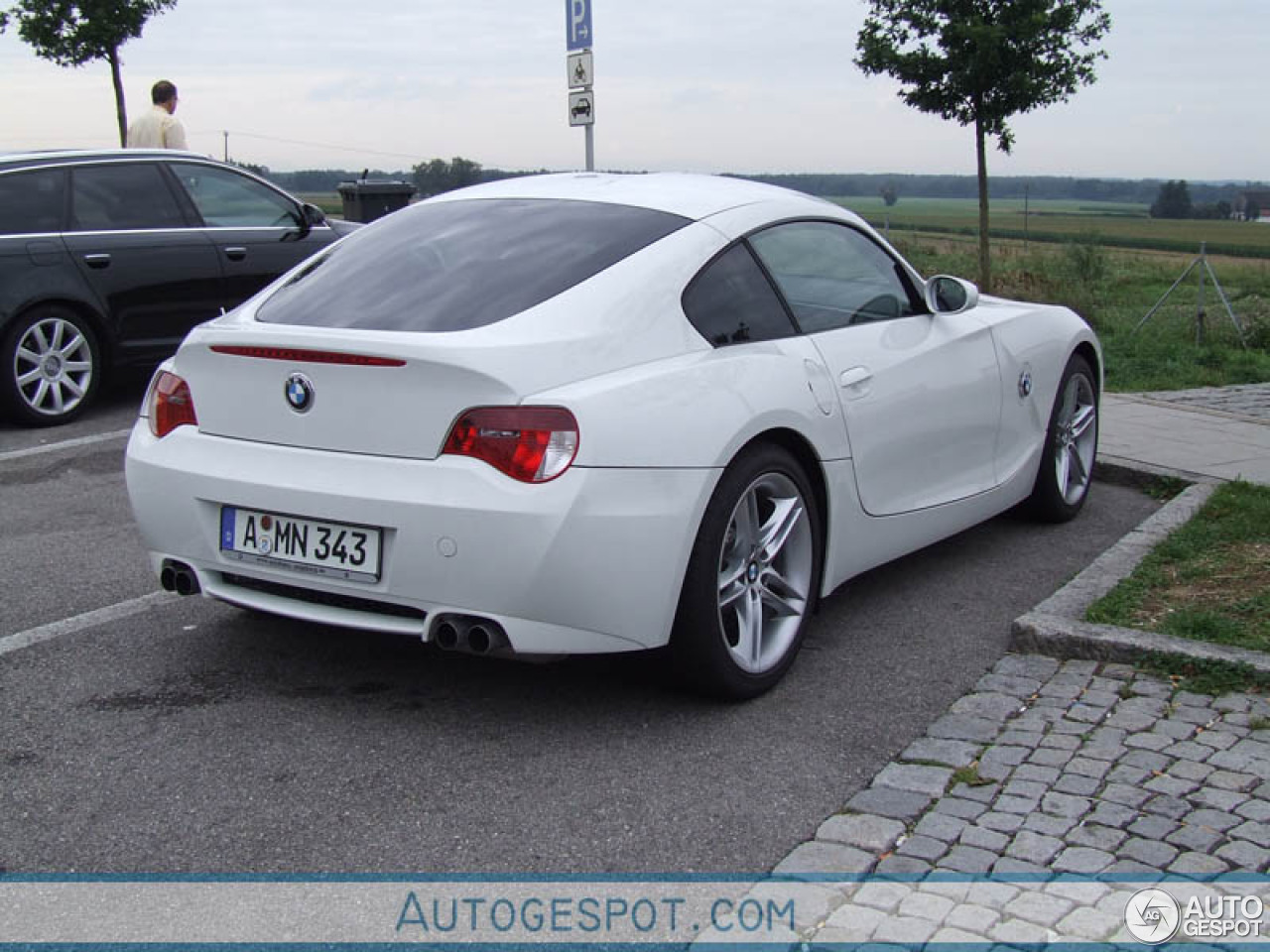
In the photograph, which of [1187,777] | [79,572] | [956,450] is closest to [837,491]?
[956,450]

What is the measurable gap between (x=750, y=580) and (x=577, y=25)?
9692mm

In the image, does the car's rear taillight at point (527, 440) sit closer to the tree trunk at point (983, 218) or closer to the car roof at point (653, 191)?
the car roof at point (653, 191)

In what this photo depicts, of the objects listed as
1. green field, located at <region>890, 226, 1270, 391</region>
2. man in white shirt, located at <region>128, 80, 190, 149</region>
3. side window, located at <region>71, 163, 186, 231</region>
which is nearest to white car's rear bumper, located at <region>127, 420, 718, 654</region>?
side window, located at <region>71, 163, 186, 231</region>

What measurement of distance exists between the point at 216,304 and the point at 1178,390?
663 centimetres

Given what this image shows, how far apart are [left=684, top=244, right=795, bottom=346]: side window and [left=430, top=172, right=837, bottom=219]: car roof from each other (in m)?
0.20

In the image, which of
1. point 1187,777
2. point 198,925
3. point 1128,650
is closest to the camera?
point 198,925

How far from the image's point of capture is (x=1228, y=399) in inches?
393

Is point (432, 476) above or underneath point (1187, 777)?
above

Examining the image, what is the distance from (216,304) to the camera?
947 centimetres

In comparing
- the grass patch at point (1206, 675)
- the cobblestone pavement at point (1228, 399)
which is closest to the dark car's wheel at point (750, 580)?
the grass patch at point (1206, 675)

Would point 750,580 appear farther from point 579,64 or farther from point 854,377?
point 579,64

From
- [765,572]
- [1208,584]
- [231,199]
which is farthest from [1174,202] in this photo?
[765,572]

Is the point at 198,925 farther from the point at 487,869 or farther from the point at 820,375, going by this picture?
the point at 820,375

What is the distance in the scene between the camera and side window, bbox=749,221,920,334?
4832 millimetres
